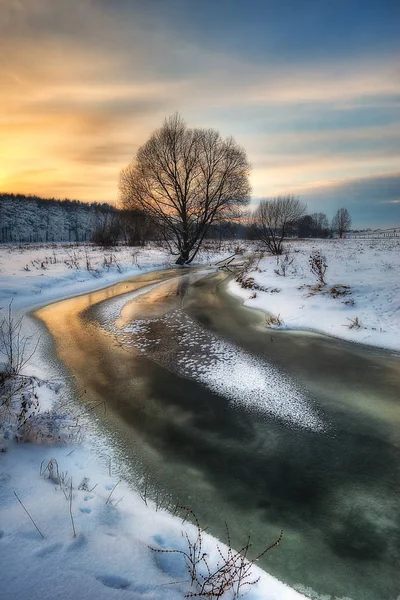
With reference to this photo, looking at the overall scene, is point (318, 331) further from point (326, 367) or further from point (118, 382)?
point (118, 382)

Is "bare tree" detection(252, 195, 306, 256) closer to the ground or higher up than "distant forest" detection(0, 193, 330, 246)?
closer to the ground

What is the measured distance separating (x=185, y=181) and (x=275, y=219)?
815 centimetres

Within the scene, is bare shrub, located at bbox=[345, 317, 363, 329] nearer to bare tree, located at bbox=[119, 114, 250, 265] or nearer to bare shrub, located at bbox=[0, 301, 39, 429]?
bare shrub, located at bbox=[0, 301, 39, 429]

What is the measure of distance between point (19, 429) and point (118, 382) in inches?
86.8

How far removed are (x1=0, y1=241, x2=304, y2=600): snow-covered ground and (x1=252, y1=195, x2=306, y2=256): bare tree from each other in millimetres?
25512

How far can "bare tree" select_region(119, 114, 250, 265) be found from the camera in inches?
1002

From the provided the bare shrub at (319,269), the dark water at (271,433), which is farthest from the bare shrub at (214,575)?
the bare shrub at (319,269)

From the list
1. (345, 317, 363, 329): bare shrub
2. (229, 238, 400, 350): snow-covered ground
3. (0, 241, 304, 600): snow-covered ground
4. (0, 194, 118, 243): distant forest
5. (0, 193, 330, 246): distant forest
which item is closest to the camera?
(0, 241, 304, 600): snow-covered ground

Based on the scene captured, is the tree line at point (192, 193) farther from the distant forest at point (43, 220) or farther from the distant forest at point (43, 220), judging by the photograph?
the distant forest at point (43, 220)

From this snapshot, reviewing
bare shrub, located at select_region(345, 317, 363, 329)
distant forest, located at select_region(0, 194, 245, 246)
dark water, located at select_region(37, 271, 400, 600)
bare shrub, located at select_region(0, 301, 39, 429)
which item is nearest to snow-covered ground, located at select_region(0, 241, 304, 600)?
bare shrub, located at select_region(0, 301, 39, 429)

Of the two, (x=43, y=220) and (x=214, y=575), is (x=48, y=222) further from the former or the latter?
(x=214, y=575)

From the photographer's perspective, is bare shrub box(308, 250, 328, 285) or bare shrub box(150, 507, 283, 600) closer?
bare shrub box(150, 507, 283, 600)

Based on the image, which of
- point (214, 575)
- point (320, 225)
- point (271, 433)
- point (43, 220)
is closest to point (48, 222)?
point (43, 220)

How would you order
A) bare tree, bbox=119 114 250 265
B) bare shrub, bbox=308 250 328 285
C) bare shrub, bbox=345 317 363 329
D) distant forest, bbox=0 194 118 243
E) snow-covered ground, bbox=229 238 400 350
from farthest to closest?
distant forest, bbox=0 194 118 243
bare tree, bbox=119 114 250 265
bare shrub, bbox=308 250 328 285
bare shrub, bbox=345 317 363 329
snow-covered ground, bbox=229 238 400 350
